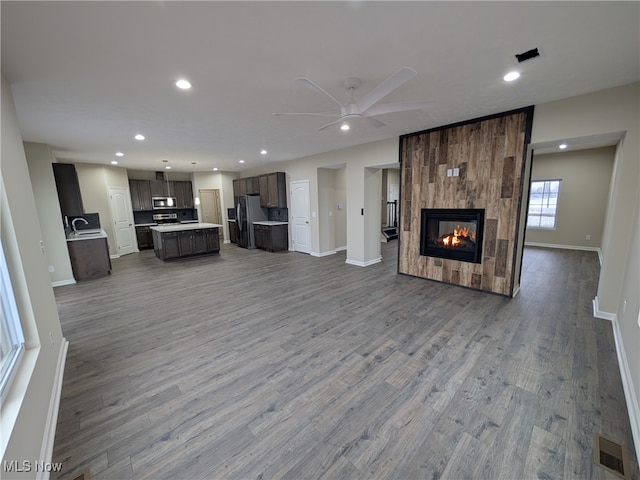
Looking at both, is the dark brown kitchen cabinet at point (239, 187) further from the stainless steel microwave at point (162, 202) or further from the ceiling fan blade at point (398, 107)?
the ceiling fan blade at point (398, 107)

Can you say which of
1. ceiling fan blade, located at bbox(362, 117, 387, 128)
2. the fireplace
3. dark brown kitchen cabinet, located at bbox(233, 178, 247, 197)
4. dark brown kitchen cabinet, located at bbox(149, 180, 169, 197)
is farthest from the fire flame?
dark brown kitchen cabinet, located at bbox(149, 180, 169, 197)

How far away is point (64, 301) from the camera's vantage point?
13.7ft

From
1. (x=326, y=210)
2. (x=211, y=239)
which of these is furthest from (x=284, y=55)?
(x=211, y=239)

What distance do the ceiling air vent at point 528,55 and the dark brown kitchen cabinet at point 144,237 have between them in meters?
10.00

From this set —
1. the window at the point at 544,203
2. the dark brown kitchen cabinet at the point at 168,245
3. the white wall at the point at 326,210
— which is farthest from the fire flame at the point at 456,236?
the dark brown kitchen cabinet at the point at 168,245

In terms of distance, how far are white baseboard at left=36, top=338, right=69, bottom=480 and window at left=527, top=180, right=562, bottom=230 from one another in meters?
9.72

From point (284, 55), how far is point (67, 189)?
5.67 meters

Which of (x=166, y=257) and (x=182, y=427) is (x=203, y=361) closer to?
(x=182, y=427)

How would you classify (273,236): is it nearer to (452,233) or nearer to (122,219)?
(122,219)

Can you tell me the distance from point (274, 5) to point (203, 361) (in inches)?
116

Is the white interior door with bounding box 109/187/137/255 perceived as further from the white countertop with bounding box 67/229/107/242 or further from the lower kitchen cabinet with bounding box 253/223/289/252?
the lower kitchen cabinet with bounding box 253/223/289/252

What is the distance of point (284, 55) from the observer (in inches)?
83.0

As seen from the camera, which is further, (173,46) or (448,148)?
(448,148)

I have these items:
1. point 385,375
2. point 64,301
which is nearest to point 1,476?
point 385,375
